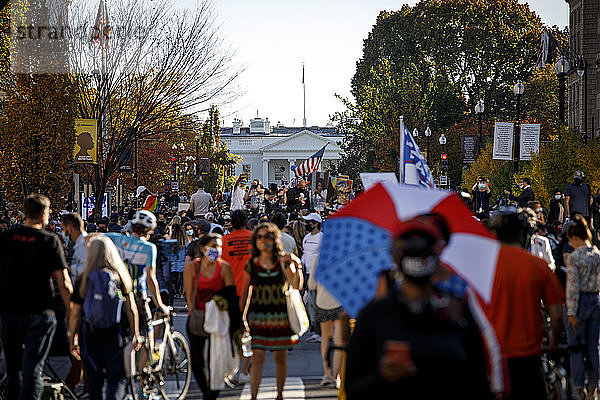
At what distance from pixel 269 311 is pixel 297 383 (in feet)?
6.65

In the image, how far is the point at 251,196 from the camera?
28.0 metres

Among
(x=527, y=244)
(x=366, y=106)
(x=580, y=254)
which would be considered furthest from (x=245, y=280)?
(x=366, y=106)

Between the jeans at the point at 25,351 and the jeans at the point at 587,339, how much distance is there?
15.1 ft

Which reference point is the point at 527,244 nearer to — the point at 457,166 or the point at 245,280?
the point at 245,280

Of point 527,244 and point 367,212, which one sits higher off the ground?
point 367,212

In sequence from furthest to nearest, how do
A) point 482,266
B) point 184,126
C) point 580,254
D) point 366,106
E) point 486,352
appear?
point 366,106 → point 184,126 → point 580,254 → point 482,266 → point 486,352

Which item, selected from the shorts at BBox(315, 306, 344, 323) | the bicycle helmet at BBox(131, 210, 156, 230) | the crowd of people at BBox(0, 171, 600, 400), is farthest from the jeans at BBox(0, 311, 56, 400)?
the shorts at BBox(315, 306, 344, 323)

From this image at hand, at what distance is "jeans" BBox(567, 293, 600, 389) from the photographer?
822 centimetres

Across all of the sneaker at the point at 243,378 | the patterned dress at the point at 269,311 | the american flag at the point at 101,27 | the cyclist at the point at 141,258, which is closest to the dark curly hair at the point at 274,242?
the patterned dress at the point at 269,311

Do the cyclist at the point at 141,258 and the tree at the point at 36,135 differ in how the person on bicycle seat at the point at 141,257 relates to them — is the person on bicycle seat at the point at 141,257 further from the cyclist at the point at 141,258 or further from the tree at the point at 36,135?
the tree at the point at 36,135

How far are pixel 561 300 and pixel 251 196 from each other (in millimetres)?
22095

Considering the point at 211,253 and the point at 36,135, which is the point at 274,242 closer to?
the point at 211,253

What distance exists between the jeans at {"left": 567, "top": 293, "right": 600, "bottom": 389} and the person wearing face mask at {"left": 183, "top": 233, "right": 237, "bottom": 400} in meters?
3.22

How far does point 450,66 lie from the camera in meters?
63.1
